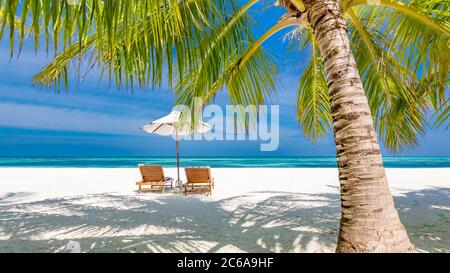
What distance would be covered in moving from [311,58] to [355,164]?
132 inches

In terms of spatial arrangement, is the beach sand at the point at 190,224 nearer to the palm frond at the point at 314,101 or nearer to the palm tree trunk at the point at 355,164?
the palm tree trunk at the point at 355,164

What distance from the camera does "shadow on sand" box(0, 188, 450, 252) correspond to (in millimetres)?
3645

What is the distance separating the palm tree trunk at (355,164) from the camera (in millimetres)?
2201

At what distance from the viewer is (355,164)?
7.41ft

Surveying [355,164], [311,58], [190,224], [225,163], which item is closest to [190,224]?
[190,224]

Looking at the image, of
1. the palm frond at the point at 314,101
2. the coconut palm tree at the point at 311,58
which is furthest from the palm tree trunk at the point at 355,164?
the palm frond at the point at 314,101

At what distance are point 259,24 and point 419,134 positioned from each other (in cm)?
408

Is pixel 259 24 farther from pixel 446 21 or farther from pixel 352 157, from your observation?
pixel 352 157

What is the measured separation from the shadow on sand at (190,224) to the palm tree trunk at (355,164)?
1.37m

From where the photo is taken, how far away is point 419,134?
5867 mm

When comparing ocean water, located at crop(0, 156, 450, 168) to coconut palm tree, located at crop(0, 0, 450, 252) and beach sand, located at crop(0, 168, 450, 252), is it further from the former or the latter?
coconut palm tree, located at crop(0, 0, 450, 252)

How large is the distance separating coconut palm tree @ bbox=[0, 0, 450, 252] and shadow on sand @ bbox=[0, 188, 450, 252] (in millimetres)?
1522

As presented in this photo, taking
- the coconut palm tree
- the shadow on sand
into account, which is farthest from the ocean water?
the coconut palm tree

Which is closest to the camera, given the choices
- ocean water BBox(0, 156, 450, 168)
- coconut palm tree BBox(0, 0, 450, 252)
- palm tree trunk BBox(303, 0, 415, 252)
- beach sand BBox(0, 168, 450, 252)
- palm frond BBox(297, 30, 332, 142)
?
coconut palm tree BBox(0, 0, 450, 252)
